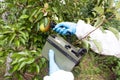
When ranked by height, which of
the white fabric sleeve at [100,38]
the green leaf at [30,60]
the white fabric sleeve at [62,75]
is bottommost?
the white fabric sleeve at [62,75]

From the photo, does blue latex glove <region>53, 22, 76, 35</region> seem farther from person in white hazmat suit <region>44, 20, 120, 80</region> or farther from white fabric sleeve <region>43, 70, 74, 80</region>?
white fabric sleeve <region>43, 70, 74, 80</region>

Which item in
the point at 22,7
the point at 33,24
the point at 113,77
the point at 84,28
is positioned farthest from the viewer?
the point at 113,77

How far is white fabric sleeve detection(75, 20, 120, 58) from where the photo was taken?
1.21 meters

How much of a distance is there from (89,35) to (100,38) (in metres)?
0.10

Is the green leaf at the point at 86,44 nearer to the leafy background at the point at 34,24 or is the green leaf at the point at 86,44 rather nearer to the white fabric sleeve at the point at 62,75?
the leafy background at the point at 34,24

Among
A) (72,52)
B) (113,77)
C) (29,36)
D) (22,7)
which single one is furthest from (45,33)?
(113,77)

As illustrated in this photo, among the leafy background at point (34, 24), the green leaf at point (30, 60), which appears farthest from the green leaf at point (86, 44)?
the green leaf at point (30, 60)

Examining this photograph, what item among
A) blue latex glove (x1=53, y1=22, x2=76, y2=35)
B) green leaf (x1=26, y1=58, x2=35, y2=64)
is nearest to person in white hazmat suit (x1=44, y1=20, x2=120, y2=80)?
blue latex glove (x1=53, y1=22, x2=76, y2=35)

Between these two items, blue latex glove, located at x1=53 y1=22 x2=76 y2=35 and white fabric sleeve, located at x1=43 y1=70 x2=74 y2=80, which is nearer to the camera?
white fabric sleeve, located at x1=43 y1=70 x2=74 y2=80

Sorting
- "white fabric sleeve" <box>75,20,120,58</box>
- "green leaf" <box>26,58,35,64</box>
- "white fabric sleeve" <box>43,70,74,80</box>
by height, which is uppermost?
"white fabric sleeve" <box>75,20,120,58</box>

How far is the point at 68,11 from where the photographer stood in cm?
150

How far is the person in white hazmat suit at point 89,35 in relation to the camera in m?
1.10

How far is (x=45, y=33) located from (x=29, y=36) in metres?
0.09

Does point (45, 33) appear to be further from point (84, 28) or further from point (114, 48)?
point (114, 48)
